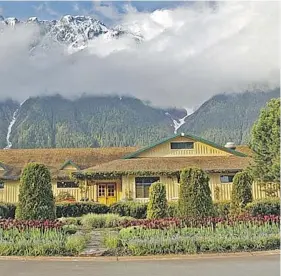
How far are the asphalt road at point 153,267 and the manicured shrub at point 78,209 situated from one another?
50.2 ft

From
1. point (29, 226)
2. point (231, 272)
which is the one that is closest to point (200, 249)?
point (231, 272)

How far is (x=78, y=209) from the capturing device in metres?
26.1

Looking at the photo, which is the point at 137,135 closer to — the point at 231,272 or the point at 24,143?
the point at 24,143

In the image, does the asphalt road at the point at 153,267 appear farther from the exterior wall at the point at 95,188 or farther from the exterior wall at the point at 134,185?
the exterior wall at the point at 95,188

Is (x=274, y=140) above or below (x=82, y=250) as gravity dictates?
above

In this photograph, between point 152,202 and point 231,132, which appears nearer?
point 152,202

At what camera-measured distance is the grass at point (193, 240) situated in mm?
11281

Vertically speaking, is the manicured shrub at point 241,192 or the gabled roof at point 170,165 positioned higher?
the gabled roof at point 170,165

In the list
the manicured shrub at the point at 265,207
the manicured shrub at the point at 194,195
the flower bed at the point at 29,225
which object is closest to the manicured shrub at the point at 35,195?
the flower bed at the point at 29,225

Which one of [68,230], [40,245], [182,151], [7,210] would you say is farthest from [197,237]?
[182,151]

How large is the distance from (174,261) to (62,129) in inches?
7355

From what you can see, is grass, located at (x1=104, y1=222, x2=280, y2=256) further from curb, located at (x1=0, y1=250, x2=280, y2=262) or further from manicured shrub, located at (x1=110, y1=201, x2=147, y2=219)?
manicured shrub, located at (x1=110, y1=201, x2=147, y2=219)

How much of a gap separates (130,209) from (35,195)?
10.8 m

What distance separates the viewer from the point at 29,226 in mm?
12531
